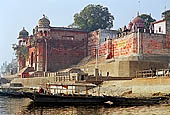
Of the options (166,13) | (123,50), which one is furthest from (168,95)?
(166,13)

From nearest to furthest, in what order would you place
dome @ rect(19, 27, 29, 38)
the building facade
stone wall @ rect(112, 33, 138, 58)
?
1. stone wall @ rect(112, 33, 138, 58)
2. the building facade
3. dome @ rect(19, 27, 29, 38)

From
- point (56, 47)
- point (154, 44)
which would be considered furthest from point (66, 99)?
point (56, 47)

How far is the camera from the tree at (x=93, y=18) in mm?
77000

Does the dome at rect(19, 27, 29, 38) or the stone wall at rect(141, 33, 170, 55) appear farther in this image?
the dome at rect(19, 27, 29, 38)

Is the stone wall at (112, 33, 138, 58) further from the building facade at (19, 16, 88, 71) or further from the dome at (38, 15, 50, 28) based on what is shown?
the dome at (38, 15, 50, 28)

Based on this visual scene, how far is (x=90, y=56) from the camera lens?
209ft

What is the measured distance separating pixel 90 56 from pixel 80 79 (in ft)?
84.5

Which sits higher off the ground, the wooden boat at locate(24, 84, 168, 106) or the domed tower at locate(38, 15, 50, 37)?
the domed tower at locate(38, 15, 50, 37)

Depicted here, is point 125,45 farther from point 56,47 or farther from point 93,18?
point 93,18

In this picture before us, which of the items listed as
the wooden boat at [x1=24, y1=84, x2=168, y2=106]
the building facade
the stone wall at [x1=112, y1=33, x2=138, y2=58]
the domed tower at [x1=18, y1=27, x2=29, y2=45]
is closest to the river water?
the wooden boat at [x1=24, y1=84, x2=168, y2=106]

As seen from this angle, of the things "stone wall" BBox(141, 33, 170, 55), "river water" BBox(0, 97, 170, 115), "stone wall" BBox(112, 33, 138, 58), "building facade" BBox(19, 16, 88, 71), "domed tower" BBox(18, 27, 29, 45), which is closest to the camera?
"river water" BBox(0, 97, 170, 115)

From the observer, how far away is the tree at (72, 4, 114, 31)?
Answer: 77000mm

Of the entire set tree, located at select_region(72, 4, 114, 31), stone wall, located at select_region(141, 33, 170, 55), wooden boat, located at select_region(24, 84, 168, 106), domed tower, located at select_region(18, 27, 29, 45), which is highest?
tree, located at select_region(72, 4, 114, 31)

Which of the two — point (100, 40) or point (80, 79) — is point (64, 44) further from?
point (80, 79)
